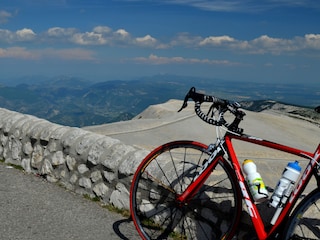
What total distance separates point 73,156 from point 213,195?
2576 mm

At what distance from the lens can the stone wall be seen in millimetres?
4961

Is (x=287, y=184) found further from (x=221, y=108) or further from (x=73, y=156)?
(x=73, y=156)

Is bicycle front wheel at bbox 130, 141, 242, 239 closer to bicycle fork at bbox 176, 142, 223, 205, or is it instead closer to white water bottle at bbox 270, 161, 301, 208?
bicycle fork at bbox 176, 142, 223, 205

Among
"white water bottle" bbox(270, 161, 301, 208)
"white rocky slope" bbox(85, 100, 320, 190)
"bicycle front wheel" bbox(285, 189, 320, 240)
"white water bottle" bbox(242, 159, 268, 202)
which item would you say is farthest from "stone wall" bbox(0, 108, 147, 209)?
"white rocky slope" bbox(85, 100, 320, 190)

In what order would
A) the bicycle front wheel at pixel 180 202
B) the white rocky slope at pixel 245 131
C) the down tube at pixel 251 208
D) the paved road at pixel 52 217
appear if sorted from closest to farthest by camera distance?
the down tube at pixel 251 208
the bicycle front wheel at pixel 180 202
the paved road at pixel 52 217
the white rocky slope at pixel 245 131

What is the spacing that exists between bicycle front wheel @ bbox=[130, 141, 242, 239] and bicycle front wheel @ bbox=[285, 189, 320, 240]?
1.88 feet

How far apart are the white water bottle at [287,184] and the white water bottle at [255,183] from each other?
0.44 feet

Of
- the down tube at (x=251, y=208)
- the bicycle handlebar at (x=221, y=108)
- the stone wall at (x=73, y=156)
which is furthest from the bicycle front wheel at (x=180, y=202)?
the stone wall at (x=73, y=156)

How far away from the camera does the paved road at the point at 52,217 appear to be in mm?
4258

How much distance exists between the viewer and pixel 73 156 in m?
5.68

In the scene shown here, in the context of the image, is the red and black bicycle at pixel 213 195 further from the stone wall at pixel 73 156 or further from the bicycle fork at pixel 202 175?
the stone wall at pixel 73 156

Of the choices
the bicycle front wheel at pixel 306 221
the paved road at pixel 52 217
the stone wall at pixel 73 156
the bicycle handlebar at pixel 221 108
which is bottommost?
the paved road at pixel 52 217

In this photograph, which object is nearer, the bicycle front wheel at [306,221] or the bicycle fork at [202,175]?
the bicycle front wheel at [306,221]

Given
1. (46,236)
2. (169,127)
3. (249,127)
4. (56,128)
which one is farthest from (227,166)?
(249,127)
